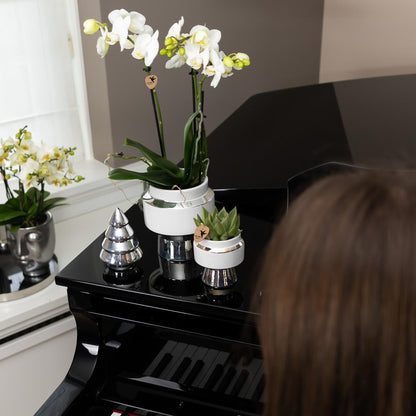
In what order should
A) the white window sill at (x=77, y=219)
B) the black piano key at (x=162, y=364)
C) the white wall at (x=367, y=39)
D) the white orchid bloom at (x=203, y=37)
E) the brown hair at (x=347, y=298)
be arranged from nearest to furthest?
the brown hair at (x=347, y=298) → the white orchid bloom at (x=203, y=37) → the black piano key at (x=162, y=364) → the white window sill at (x=77, y=219) → the white wall at (x=367, y=39)

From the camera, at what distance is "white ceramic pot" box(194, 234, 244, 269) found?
1.12m

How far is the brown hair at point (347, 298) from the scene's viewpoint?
1.83 feet

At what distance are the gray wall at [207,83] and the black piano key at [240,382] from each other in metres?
1.22

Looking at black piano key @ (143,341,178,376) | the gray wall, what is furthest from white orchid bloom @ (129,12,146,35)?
the gray wall

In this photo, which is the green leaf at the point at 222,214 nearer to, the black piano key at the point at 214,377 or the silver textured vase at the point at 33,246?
the black piano key at the point at 214,377

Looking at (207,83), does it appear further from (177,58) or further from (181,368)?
(181,368)

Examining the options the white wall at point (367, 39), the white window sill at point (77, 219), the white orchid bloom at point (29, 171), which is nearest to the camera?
the white orchid bloom at point (29, 171)

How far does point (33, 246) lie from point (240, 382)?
2.53ft

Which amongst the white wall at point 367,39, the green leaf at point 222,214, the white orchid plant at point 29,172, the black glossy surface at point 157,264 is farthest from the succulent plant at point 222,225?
the white wall at point 367,39

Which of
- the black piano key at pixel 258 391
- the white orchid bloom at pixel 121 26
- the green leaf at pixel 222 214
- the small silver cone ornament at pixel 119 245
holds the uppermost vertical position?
the white orchid bloom at pixel 121 26

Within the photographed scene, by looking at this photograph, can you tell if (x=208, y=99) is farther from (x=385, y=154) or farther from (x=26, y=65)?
(x=385, y=154)

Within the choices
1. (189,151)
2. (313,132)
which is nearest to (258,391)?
(189,151)

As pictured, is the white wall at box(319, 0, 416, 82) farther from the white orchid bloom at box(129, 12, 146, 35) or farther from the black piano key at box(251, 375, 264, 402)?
the black piano key at box(251, 375, 264, 402)

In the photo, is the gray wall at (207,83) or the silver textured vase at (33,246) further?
the gray wall at (207,83)
